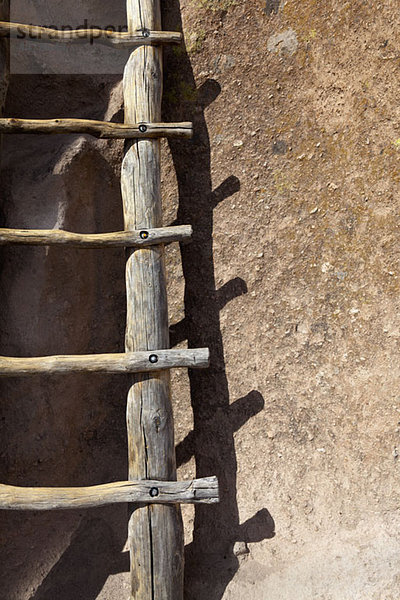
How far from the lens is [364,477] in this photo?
2209 millimetres

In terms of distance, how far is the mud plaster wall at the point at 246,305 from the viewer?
2244 mm

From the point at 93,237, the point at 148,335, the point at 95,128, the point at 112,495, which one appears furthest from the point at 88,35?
the point at 112,495

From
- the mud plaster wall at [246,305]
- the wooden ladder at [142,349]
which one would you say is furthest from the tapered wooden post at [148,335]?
the mud plaster wall at [246,305]

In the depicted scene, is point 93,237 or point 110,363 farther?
point 93,237

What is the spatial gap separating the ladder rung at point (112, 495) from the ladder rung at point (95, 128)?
4.81ft

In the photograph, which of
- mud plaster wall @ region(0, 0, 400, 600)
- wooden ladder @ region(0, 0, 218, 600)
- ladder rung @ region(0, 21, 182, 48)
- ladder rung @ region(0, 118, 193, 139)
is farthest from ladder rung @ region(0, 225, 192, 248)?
ladder rung @ region(0, 21, 182, 48)

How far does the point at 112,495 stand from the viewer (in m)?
2.07

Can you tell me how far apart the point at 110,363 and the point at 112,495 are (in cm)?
50

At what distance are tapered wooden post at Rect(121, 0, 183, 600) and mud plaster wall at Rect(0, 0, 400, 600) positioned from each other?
0.25 meters

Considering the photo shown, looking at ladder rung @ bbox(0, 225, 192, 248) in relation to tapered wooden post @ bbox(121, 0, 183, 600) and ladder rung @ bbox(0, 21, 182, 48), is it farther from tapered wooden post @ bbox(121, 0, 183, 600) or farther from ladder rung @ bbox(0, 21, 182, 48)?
ladder rung @ bbox(0, 21, 182, 48)

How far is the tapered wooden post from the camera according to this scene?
6.75ft

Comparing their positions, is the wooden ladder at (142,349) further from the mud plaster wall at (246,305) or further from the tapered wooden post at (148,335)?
the mud plaster wall at (246,305)

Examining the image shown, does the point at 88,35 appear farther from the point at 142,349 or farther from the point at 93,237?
the point at 142,349

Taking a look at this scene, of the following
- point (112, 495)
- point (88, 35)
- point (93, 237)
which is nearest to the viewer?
point (112, 495)
